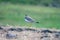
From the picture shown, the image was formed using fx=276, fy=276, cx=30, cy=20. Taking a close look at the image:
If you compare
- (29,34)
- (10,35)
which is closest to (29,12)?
(29,34)

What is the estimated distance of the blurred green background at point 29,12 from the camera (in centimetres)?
1922

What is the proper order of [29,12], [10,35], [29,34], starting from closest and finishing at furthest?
1. [10,35]
2. [29,34]
3. [29,12]

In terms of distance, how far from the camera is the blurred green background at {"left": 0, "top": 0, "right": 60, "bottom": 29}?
19219 mm

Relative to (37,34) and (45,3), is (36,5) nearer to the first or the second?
(45,3)

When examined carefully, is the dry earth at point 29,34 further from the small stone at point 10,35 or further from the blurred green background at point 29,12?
the blurred green background at point 29,12

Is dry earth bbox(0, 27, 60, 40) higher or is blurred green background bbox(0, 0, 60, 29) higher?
dry earth bbox(0, 27, 60, 40)

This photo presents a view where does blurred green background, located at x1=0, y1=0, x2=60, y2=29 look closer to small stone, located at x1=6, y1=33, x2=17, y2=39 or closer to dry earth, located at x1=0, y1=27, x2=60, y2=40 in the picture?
dry earth, located at x1=0, y1=27, x2=60, y2=40

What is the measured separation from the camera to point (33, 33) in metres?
12.6

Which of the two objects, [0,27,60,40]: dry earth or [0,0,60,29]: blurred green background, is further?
[0,0,60,29]: blurred green background

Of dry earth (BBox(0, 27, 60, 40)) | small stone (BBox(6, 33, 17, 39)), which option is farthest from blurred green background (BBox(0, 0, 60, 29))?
small stone (BBox(6, 33, 17, 39))

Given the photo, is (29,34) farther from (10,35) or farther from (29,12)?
(29,12)

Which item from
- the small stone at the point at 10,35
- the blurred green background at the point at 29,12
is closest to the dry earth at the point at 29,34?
the small stone at the point at 10,35

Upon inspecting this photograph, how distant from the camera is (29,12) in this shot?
23641mm

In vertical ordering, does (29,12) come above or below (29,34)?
below
